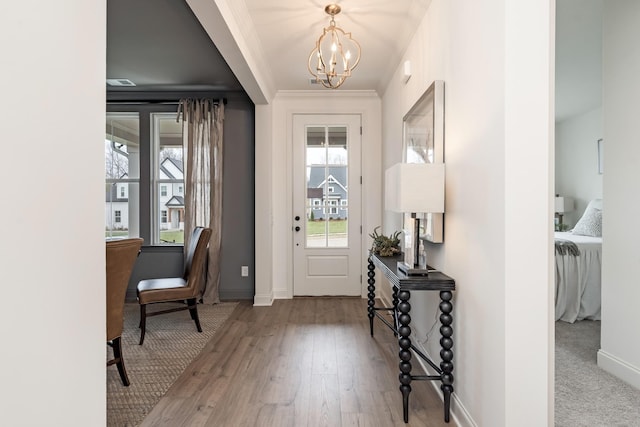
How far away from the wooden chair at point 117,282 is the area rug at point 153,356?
0.49 ft

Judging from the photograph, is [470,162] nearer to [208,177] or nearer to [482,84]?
[482,84]

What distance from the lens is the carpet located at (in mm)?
1927

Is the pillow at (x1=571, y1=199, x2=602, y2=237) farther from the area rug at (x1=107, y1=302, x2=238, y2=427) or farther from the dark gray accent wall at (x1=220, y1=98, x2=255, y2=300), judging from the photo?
the area rug at (x1=107, y1=302, x2=238, y2=427)

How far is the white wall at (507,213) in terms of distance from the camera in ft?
4.67

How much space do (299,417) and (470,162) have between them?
5.33 ft

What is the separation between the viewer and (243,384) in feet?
7.64

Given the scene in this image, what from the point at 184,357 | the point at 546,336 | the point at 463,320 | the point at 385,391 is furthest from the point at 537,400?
the point at 184,357

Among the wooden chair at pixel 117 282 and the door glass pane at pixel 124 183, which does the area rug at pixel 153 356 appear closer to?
the wooden chair at pixel 117 282

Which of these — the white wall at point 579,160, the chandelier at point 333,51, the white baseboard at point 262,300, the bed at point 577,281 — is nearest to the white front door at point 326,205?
the white baseboard at point 262,300

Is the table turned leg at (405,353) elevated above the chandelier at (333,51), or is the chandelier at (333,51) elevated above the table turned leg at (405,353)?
the chandelier at (333,51)

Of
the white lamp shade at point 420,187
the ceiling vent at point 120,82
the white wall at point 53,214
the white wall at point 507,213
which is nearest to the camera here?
the white wall at point 53,214

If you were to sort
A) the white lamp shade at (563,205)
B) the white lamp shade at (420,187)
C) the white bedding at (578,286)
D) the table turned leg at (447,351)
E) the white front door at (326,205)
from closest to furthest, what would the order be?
the table turned leg at (447,351), the white lamp shade at (420,187), the white bedding at (578,286), the white front door at (326,205), the white lamp shade at (563,205)

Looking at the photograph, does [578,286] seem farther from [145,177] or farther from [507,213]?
[145,177]

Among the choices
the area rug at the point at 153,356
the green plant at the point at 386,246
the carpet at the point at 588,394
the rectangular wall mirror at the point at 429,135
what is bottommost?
the area rug at the point at 153,356
